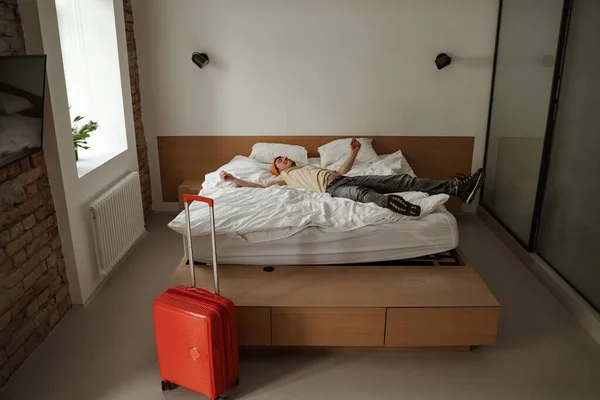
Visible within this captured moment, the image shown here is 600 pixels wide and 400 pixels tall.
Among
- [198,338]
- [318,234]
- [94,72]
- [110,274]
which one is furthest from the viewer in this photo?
[94,72]

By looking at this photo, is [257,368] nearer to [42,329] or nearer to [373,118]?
[42,329]

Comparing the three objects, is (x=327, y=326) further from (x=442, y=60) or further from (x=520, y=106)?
(x=442, y=60)

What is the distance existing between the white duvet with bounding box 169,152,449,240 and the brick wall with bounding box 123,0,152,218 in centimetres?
113

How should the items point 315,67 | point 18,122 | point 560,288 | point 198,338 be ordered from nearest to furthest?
point 198,338 → point 18,122 → point 560,288 → point 315,67

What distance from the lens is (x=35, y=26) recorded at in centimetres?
259

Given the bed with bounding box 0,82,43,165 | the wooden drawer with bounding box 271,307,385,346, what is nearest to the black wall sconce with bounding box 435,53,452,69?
the wooden drawer with bounding box 271,307,385,346

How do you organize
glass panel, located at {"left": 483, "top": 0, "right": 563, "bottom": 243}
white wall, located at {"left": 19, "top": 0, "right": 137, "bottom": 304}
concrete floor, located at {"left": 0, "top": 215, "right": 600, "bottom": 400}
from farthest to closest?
glass panel, located at {"left": 483, "top": 0, "right": 563, "bottom": 243} < white wall, located at {"left": 19, "top": 0, "right": 137, "bottom": 304} < concrete floor, located at {"left": 0, "top": 215, "right": 600, "bottom": 400}

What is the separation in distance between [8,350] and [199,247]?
1.07 m

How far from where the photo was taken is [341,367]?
2.52 m

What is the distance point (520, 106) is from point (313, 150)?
178 centimetres

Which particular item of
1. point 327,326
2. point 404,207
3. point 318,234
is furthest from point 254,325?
point 404,207

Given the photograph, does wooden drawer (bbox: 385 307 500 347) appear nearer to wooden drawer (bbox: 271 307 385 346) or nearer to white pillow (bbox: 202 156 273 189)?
wooden drawer (bbox: 271 307 385 346)

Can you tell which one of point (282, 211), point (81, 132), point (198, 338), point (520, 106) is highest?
point (520, 106)

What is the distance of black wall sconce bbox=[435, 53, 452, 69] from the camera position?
164 inches
